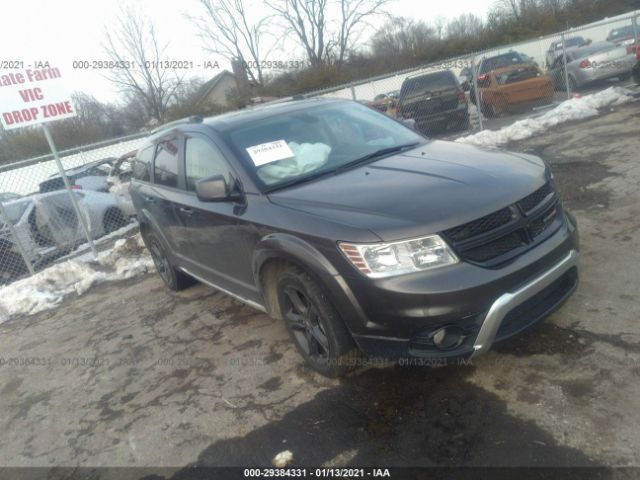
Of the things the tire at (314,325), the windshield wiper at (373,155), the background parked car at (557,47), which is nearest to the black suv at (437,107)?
the background parked car at (557,47)

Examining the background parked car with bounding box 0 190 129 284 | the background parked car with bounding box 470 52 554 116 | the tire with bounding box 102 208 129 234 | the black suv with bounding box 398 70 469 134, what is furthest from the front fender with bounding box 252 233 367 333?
the background parked car with bounding box 470 52 554 116

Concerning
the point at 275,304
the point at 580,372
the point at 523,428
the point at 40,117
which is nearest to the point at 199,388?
the point at 275,304

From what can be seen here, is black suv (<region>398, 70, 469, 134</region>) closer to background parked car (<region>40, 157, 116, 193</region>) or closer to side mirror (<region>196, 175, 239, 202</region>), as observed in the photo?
background parked car (<region>40, 157, 116, 193</region>)

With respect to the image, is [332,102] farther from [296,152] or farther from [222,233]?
[222,233]

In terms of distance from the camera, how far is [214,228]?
12.7ft

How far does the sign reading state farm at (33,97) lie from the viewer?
6918 mm

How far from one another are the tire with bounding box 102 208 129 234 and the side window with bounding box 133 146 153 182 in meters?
4.58

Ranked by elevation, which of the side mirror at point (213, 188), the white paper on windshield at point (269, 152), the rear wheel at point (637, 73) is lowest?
the rear wheel at point (637, 73)

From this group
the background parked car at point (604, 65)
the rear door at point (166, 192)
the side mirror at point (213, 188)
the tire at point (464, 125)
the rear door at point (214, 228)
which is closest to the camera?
the side mirror at point (213, 188)

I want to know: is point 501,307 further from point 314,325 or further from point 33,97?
point 33,97

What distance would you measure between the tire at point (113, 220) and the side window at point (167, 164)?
546cm

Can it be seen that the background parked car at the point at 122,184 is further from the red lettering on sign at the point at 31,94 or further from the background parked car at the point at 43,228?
the red lettering on sign at the point at 31,94

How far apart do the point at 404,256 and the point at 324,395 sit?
1152 mm

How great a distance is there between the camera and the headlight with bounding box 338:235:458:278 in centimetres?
259
